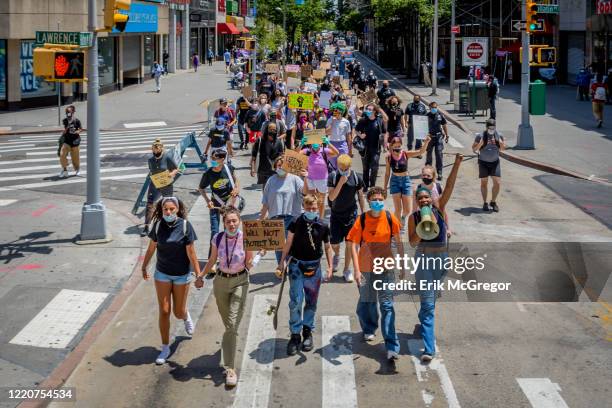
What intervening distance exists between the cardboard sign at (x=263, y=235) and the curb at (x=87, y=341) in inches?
94.5

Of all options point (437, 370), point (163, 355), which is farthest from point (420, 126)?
point (163, 355)

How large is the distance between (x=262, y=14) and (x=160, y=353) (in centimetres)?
5642

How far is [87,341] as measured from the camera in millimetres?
9539

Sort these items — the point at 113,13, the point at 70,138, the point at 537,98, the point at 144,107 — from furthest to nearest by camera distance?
the point at 144,107, the point at 537,98, the point at 70,138, the point at 113,13

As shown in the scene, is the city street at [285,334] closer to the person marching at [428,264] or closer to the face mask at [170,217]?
the person marching at [428,264]

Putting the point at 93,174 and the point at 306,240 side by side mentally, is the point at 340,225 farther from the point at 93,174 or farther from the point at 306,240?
the point at 93,174

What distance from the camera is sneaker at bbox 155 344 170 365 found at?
882cm

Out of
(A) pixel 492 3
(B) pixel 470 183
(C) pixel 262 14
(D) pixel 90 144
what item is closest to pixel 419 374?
(D) pixel 90 144

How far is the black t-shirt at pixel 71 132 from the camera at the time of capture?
777 inches

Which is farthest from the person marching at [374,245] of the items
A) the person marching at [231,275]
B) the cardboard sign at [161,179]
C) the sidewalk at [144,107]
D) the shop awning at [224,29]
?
the shop awning at [224,29]

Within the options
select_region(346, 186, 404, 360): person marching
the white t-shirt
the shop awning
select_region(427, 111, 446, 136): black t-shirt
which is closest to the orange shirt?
select_region(346, 186, 404, 360): person marching

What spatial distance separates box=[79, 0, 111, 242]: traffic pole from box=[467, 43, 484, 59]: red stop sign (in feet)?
89.7

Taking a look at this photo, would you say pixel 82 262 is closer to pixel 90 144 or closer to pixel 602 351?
pixel 90 144

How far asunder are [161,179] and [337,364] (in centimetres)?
577
